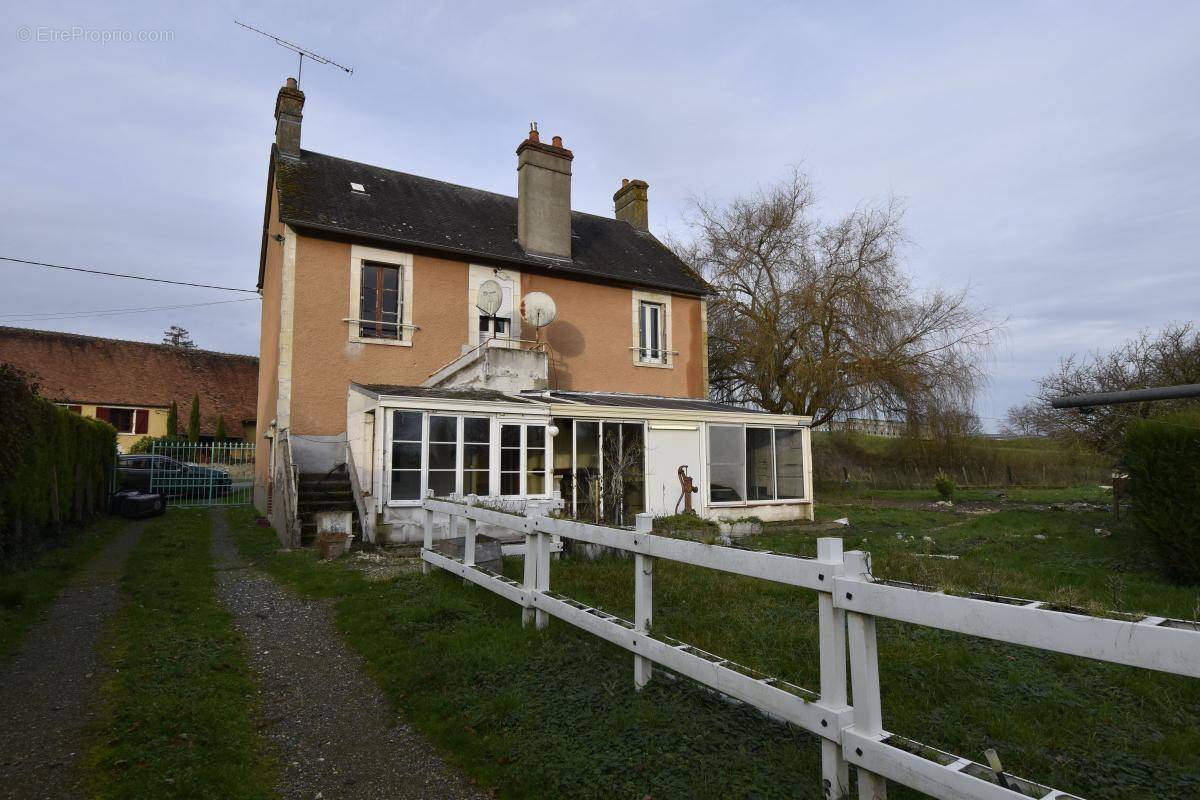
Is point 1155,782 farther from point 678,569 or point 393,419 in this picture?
point 393,419

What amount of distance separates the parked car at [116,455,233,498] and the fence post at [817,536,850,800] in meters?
18.3

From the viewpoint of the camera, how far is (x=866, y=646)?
231 cm

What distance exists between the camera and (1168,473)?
7.41 metres

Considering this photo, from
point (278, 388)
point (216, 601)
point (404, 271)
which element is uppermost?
point (404, 271)

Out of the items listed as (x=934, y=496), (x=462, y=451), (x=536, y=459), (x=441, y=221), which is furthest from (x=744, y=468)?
(x=934, y=496)

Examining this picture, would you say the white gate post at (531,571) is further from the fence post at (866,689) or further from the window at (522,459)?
the window at (522,459)

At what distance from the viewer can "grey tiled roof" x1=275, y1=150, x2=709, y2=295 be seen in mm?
13695

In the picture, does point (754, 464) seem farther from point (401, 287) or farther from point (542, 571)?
point (542, 571)

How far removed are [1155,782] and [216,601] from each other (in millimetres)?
7207

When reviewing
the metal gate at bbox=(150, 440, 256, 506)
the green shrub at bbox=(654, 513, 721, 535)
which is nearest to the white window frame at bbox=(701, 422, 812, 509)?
the green shrub at bbox=(654, 513, 721, 535)

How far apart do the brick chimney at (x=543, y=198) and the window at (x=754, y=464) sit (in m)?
6.34

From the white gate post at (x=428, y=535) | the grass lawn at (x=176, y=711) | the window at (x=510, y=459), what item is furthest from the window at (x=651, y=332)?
the grass lawn at (x=176, y=711)

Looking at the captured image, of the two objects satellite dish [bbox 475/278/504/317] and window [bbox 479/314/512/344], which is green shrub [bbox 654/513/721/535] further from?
window [bbox 479/314/512/344]

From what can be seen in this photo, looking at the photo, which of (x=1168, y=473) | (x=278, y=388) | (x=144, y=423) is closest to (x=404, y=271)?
(x=278, y=388)
